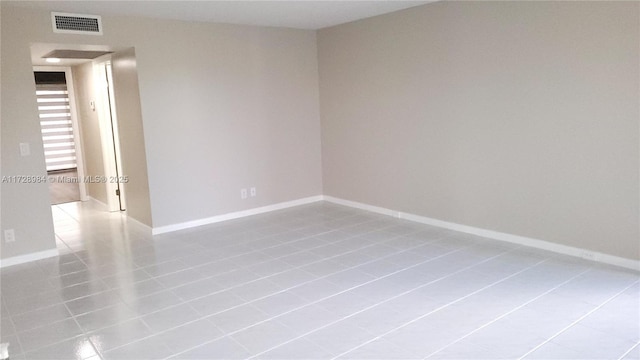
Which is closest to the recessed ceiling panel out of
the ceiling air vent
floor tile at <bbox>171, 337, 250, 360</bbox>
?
the ceiling air vent

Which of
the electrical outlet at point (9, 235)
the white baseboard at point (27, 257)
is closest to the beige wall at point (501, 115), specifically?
the white baseboard at point (27, 257)

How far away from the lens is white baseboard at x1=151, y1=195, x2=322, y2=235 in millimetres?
5223

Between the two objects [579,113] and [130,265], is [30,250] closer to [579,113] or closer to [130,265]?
[130,265]

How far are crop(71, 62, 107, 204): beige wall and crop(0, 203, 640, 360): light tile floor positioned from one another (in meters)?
2.02

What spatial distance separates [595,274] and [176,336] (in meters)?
3.05

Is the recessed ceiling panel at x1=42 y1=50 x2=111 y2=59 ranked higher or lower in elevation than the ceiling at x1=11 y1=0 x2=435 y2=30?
lower

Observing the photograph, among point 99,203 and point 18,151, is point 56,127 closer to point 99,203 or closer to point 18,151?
point 99,203

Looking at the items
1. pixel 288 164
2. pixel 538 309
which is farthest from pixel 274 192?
pixel 538 309

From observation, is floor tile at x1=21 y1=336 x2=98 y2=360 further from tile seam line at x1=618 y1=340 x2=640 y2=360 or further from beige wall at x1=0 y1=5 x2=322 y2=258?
tile seam line at x1=618 y1=340 x2=640 y2=360

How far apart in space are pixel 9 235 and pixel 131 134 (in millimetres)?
1631

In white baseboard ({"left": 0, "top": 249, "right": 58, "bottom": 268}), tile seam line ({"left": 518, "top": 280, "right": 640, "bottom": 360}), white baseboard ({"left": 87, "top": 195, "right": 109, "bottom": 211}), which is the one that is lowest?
tile seam line ({"left": 518, "top": 280, "right": 640, "bottom": 360})

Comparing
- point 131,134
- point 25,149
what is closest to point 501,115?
point 131,134

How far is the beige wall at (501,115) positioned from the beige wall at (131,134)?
2.48 m

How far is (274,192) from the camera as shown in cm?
608
